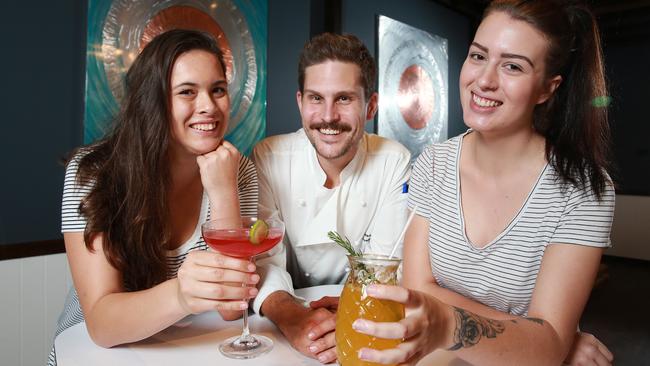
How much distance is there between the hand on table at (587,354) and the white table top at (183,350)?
357mm

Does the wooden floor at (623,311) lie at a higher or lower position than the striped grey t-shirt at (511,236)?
lower

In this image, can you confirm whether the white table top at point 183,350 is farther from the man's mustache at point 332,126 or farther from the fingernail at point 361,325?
the man's mustache at point 332,126

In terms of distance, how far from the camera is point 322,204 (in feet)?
7.86

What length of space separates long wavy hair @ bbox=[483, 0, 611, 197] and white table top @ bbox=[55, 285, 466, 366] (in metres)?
0.75

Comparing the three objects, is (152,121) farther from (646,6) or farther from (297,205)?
(646,6)

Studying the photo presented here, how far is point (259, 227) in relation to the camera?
1.20 m

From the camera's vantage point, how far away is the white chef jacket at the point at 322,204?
2309 millimetres

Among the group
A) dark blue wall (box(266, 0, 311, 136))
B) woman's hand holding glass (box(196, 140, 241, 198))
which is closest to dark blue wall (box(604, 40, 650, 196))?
dark blue wall (box(266, 0, 311, 136))

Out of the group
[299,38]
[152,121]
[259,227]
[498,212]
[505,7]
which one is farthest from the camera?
[299,38]

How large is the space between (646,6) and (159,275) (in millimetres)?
7737

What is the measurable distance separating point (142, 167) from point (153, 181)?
62mm

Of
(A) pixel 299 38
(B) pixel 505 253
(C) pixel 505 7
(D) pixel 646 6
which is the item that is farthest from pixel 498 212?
(D) pixel 646 6

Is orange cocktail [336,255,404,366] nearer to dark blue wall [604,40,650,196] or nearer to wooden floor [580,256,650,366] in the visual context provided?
wooden floor [580,256,650,366]

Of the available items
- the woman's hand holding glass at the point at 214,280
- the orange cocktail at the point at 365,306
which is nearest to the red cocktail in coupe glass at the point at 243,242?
the woman's hand holding glass at the point at 214,280
